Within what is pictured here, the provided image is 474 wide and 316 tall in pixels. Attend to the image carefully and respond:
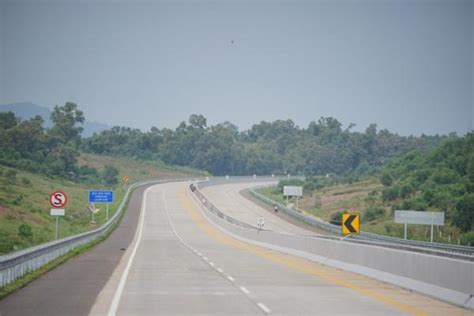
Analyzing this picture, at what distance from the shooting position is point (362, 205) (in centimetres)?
10594

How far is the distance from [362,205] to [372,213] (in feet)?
40.7

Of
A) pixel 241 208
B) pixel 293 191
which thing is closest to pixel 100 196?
pixel 241 208

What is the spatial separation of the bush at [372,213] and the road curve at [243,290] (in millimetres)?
55344

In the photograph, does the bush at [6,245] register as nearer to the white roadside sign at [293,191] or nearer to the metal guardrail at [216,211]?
the metal guardrail at [216,211]

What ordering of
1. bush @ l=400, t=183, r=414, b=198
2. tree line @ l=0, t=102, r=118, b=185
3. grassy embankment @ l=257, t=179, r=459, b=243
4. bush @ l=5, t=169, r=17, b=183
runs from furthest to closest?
tree line @ l=0, t=102, r=118, b=185
bush @ l=400, t=183, r=414, b=198
bush @ l=5, t=169, r=17, b=183
grassy embankment @ l=257, t=179, r=459, b=243

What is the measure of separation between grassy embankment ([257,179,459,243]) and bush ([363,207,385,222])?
0.20 m

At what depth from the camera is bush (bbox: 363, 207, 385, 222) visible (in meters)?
93.2

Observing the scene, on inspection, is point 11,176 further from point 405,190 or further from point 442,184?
point 442,184

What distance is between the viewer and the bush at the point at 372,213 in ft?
306

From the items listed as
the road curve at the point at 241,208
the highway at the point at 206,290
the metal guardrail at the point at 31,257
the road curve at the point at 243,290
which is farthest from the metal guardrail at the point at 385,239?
the metal guardrail at the point at 31,257

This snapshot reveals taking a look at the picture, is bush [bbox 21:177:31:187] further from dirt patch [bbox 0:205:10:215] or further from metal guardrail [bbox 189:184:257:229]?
dirt patch [bbox 0:205:10:215]

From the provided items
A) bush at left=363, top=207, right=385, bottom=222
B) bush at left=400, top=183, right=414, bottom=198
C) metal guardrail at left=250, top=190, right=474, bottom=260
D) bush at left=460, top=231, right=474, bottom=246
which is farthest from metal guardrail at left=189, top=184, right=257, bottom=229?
bush at left=400, top=183, right=414, bottom=198

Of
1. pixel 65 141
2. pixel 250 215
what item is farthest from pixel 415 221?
pixel 65 141

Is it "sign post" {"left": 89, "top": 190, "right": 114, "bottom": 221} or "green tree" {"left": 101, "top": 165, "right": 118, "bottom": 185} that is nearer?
"sign post" {"left": 89, "top": 190, "right": 114, "bottom": 221}
